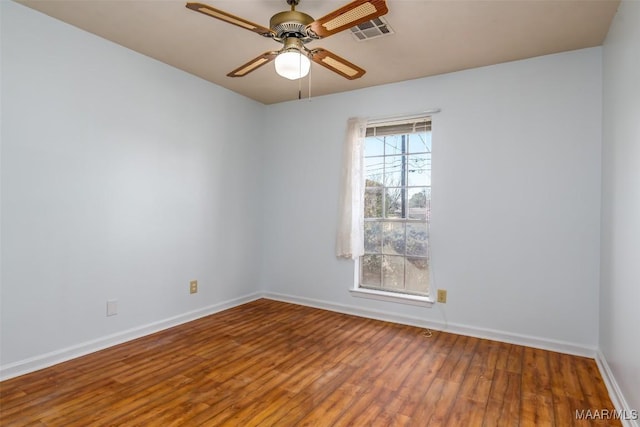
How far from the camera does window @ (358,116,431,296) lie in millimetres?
3604

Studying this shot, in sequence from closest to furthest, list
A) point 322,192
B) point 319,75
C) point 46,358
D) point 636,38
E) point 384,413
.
A: point 636,38
point 384,413
point 46,358
point 319,75
point 322,192

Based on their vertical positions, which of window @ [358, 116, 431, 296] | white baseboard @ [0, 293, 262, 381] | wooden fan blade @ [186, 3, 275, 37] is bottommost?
white baseboard @ [0, 293, 262, 381]

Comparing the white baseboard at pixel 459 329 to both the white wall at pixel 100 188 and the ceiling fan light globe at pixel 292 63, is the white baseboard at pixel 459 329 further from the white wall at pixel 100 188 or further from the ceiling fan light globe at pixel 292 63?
the ceiling fan light globe at pixel 292 63

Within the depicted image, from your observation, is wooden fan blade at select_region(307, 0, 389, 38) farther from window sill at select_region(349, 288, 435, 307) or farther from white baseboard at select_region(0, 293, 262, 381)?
white baseboard at select_region(0, 293, 262, 381)

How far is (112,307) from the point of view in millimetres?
2898

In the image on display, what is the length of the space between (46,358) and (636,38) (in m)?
4.22

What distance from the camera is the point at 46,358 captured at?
2.48 m

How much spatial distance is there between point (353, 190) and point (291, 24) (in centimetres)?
209

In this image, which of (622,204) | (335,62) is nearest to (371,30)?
(335,62)

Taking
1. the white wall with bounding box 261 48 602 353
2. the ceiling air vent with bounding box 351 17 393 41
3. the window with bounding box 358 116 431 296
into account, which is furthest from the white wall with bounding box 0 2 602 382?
the ceiling air vent with bounding box 351 17 393 41

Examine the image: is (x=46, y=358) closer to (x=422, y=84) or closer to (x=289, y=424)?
(x=289, y=424)

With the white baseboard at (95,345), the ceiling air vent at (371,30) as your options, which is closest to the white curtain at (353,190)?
the ceiling air vent at (371,30)

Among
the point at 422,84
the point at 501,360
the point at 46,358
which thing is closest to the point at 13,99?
the point at 46,358

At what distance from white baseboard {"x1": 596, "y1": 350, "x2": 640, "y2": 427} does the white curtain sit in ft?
7.13
